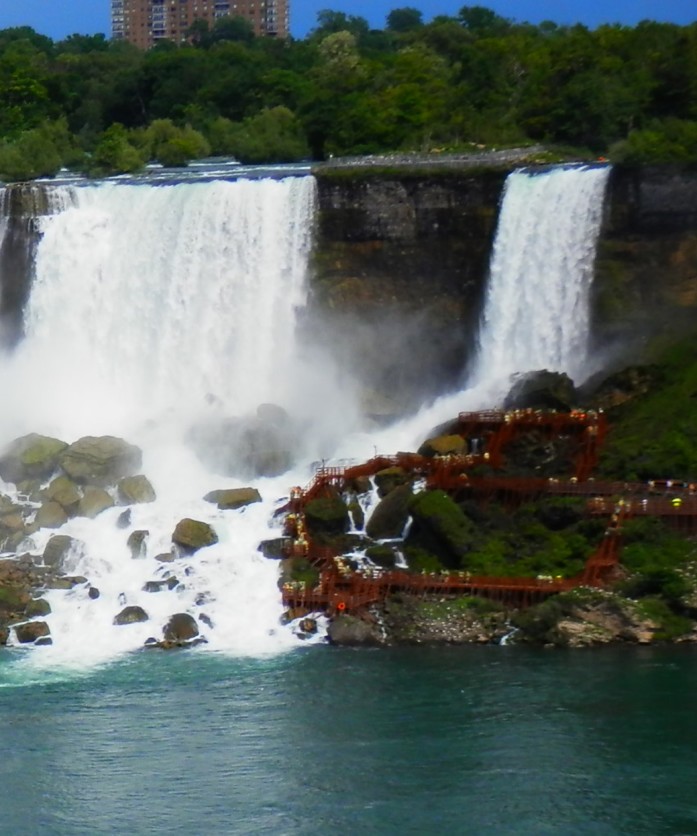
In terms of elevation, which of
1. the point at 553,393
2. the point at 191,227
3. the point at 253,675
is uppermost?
the point at 191,227

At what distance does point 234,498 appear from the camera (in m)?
44.4

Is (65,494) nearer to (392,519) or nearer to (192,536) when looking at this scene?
(192,536)

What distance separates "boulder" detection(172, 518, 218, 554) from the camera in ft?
139

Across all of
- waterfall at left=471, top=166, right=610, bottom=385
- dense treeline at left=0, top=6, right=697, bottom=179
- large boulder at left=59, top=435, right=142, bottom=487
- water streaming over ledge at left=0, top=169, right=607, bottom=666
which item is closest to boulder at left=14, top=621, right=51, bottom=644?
water streaming over ledge at left=0, top=169, right=607, bottom=666

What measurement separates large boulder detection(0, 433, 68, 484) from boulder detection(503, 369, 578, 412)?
37.1 feet

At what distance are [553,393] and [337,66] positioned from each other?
3314cm

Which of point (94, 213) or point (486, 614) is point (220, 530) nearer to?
point (486, 614)

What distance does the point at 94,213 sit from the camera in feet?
178

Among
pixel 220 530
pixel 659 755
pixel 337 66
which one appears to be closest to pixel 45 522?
pixel 220 530

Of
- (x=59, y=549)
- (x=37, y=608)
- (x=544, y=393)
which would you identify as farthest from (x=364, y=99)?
(x=37, y=608)

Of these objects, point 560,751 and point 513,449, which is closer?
point 560,751

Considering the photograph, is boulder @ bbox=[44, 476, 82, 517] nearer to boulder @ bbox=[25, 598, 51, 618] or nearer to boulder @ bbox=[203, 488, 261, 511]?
boulder @ bbox=[203, 488, 261, 511]

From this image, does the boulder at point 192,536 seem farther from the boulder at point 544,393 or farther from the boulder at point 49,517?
the boulder at point 544,393

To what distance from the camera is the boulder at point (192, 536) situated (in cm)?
4244
